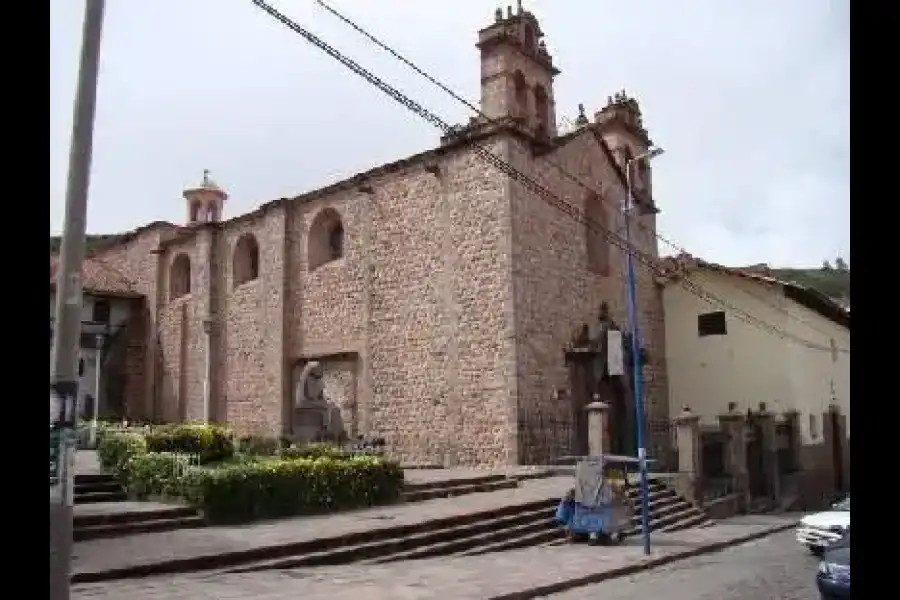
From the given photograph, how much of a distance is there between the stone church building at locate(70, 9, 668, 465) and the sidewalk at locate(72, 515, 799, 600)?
688cm

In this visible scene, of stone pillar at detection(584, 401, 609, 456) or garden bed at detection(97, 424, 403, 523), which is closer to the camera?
garden bed at detection(97, 424, 403, 523)

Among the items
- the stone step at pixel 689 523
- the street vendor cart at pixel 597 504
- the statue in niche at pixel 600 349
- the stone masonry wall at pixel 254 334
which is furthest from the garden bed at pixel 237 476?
the stone masonry wall at pixel 254 334

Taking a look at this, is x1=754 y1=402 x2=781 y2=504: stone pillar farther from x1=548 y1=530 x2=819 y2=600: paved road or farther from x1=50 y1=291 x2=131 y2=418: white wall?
x1=50 y1=291 x2=131 y2=418: white wall

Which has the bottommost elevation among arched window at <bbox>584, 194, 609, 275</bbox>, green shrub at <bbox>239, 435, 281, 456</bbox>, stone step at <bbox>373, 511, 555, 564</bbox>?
stone step at <bbox>373, 511, 555, 564</bbox>

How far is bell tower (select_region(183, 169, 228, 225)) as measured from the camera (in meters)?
36.3

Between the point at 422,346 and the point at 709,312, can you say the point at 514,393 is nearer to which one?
the point at 422,346

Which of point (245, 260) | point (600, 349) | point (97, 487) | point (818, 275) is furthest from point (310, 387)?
point (818, 275)

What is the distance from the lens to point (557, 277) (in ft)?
67.4

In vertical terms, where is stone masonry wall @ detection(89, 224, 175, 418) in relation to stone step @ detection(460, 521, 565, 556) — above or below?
above

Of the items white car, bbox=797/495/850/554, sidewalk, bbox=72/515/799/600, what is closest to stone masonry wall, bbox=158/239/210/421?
sidewalk, bbox=72/515/799/600

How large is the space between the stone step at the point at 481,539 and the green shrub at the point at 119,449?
5785 millimetres

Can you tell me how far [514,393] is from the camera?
60.1 ft

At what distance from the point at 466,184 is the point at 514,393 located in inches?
221

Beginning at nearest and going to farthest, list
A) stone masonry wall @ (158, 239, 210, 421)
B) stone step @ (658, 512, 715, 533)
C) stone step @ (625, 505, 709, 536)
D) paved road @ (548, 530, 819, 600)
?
paved road @ (548, 530, 819, 600), stone step @ (625, 505, 709, 536), stone step @ (658, 512, 715, 533), stone masonry wall @ (158, 239, 210, 421)
